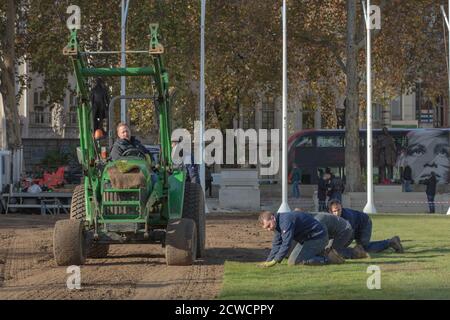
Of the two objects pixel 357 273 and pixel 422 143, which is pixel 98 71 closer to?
pixel 357 273

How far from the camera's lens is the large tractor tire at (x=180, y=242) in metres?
17.6

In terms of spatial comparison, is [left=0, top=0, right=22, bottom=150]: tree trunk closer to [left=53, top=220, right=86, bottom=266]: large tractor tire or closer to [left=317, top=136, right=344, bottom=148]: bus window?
[left=317, top=136, right=344, bottom=148]: bus window

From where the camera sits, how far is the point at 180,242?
17.7 metres

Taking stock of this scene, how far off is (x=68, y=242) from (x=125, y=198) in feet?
3.94

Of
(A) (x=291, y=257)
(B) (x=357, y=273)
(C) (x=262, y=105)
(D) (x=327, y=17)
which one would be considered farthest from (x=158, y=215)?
(C) (x=262, y=105)

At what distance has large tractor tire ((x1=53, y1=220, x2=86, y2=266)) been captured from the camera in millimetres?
17656

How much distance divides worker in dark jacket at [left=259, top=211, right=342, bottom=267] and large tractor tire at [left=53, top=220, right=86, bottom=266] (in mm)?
3023

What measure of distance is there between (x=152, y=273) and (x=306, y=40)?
3648cm

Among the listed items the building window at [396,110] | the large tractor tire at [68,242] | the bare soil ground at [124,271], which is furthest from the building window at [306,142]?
the large tractor tire at [68,242]

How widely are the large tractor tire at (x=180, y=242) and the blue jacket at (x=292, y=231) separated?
53.0 inches

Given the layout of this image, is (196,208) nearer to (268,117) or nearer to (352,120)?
(352,120)

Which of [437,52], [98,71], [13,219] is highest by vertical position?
[437,52]

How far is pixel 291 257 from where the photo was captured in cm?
1773

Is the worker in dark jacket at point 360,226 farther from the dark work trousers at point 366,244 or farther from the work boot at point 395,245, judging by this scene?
the work boot at point 395,245
